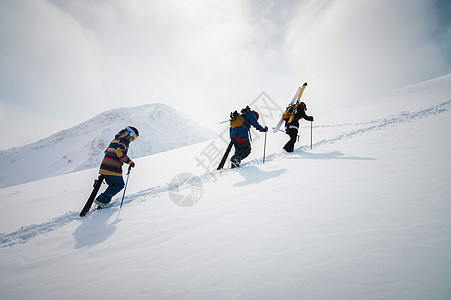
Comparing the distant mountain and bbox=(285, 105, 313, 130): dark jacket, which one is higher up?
the distant mountain

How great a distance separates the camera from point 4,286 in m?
1.99

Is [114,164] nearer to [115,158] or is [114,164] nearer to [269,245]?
[115,158]

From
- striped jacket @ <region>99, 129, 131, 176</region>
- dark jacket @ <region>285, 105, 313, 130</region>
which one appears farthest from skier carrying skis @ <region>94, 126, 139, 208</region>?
dark jacket @ <region>285, 105, 313, 130</region>

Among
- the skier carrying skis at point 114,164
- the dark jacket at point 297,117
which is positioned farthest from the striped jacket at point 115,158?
the dark jacket at point 297,117

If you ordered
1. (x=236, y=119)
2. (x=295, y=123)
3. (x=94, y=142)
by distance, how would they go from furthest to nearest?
(x=94, y=142) < (x=295, y=123) < (x=236, y=119)

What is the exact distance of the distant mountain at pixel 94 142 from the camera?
47.6 meters

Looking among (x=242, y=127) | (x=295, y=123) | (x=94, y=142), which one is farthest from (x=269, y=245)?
(x=94, y=142)

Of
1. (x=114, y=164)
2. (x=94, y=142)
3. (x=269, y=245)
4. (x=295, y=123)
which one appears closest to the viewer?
(x=269, y=245)

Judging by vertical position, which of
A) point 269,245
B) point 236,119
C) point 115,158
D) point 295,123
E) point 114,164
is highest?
point 236,119

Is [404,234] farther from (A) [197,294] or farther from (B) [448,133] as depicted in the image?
(B) [448,133]

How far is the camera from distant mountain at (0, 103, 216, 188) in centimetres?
4759

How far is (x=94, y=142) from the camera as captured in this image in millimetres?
51719

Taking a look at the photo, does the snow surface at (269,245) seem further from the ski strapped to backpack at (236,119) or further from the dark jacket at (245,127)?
the ski strapped to backpack at (236,119)

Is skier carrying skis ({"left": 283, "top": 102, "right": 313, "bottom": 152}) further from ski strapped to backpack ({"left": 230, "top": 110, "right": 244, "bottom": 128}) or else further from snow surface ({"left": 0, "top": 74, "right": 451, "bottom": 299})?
snow surface ({"left": 0, "top": 74, "right": 451, "bottom": 299})
